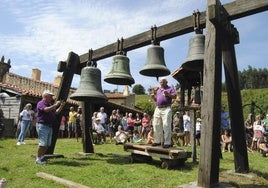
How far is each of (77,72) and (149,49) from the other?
9.79 feet

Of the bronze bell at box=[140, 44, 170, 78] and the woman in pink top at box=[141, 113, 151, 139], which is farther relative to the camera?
the woman in pink top at box=[141, 113, 151, 139]

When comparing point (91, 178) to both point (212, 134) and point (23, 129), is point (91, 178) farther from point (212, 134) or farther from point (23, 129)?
point (23, 129)

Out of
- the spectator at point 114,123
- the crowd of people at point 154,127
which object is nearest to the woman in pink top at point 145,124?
the crowd of people at point 154,127

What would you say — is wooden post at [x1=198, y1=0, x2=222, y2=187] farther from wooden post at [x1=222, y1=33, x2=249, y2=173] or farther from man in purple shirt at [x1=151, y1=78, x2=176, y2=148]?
man in purple shirt at [x1=151, y1=78, x2=176, y2=148]

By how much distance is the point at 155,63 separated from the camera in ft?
22.1

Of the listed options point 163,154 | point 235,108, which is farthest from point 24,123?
point 235,108

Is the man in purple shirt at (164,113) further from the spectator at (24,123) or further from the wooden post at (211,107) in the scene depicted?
the spectator at (24,123)

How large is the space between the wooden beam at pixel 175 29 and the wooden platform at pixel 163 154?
7.99 feet

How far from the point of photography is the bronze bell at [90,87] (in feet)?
24.2

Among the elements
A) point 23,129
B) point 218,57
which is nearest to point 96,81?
point 218,57

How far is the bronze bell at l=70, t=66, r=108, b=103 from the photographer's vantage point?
738 cm

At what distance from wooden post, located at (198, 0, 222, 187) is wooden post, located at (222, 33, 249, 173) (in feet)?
3.01

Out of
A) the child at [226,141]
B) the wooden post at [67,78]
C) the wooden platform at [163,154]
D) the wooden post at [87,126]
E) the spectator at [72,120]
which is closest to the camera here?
the wooden platform at [163,154]

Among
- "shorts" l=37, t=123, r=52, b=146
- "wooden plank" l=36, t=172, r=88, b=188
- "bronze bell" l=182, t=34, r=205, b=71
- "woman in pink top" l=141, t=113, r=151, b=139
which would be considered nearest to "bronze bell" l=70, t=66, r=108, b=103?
"shorts" l=37, t=123, r=52, b=146
